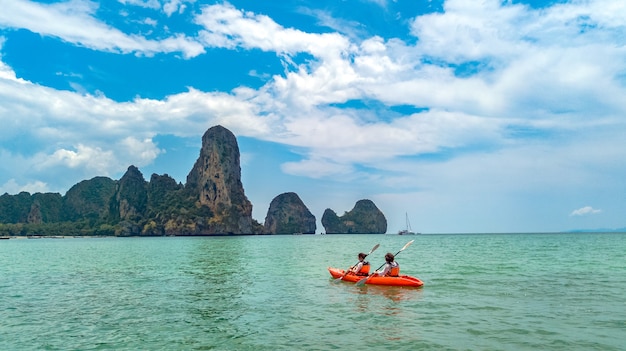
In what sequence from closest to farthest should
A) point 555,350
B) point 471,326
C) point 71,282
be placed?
point 555,350 → point 471,326 → point 71,282

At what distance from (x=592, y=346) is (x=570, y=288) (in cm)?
1219

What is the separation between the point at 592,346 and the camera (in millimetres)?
12227

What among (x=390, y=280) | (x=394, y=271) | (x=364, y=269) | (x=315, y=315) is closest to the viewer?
(x=315, y=315)

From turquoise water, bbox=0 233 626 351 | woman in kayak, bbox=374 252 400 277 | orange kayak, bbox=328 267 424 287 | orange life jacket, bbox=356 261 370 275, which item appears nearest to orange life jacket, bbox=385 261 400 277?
woman in kayak, bbox=374 252 400 277

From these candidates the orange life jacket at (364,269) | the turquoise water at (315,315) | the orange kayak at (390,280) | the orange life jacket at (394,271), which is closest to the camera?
the turquoise water at (315,315)

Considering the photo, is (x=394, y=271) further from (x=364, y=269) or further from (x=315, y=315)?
(x=315, y=315)

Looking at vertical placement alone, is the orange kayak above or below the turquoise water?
above

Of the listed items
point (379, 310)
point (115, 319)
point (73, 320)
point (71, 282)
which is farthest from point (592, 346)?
point (71, 282)

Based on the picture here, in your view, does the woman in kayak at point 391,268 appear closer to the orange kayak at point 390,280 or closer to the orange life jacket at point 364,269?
the orange kayak at point 390,280

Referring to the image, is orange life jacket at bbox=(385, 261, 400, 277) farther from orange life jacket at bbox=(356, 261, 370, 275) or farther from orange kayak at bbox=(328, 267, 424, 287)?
orange life jacket at bbox=(356, 261, 370, 275)

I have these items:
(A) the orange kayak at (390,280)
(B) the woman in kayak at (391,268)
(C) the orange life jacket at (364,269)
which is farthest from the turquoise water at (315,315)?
(C) the orange life jacket at (364,269)

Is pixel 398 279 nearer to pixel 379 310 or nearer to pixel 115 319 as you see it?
pixel 379 310

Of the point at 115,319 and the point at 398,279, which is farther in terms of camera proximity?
the point at 398,279

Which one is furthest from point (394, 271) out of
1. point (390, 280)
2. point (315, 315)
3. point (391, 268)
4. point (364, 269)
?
point (315, 315)
